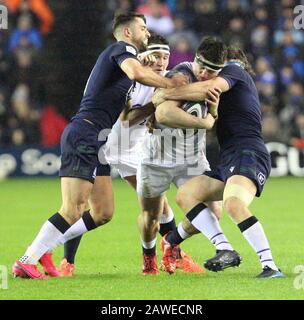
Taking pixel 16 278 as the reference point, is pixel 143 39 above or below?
above

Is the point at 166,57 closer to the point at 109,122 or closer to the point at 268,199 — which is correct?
the point at 109,122

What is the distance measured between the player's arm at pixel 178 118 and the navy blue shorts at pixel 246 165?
1.15 feet

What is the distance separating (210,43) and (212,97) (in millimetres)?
432

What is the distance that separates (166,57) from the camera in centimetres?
866

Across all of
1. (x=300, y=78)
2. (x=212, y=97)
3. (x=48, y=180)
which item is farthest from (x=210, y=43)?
(x=300, y=78)

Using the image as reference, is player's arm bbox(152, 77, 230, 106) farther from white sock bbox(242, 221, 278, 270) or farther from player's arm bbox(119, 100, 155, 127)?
white sock bbox(242, 221, 278, 270)

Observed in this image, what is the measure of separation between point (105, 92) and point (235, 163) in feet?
4.02

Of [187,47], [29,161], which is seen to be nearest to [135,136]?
[187,47]

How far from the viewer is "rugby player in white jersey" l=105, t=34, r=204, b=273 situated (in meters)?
8.55

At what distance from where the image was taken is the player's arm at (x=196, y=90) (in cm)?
775

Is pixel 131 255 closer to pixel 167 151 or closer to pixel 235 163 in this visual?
pixel 167 151

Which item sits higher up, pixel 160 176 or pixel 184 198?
pixel 160 176

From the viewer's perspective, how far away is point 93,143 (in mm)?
8070

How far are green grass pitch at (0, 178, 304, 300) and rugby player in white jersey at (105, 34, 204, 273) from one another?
0.40 metres
